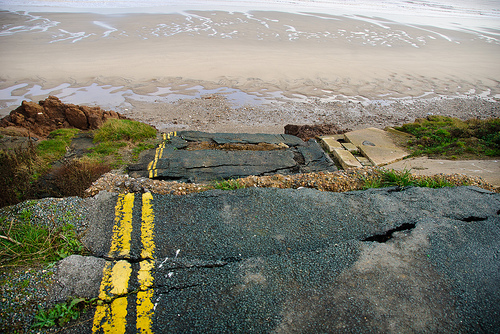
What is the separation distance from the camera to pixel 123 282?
2.89 m

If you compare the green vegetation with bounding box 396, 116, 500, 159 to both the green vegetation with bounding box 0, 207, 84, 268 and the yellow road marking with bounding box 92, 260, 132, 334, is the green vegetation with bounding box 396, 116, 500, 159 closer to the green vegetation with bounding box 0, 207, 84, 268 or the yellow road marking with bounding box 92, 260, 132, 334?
the yellow road marking with bounding box 92, 260, 132, 334

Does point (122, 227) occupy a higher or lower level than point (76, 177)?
higher

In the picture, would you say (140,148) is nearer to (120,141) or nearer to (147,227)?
(120,141)

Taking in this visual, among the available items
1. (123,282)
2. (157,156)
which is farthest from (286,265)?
(157,156)

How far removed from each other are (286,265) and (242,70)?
1246 cm

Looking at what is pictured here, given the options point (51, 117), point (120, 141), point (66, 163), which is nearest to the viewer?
point (66, 163)

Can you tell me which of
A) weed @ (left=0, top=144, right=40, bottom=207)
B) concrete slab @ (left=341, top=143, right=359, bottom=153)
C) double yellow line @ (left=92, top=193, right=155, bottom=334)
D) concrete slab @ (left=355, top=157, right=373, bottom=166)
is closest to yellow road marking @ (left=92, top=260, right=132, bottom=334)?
double yellow line @ (left=92, top=193, right=155, bottom=334)

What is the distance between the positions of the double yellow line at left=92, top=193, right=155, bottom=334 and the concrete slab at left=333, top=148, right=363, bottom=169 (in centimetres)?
463

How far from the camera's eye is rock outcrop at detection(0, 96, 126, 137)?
855cm

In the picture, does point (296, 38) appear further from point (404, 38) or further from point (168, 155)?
point (168, 155)

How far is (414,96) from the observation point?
1305cm

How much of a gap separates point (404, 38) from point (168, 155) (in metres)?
20.2

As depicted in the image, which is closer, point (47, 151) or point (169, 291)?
point (169, 291)

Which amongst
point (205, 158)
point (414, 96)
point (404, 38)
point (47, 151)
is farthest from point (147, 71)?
point (404, 38)
